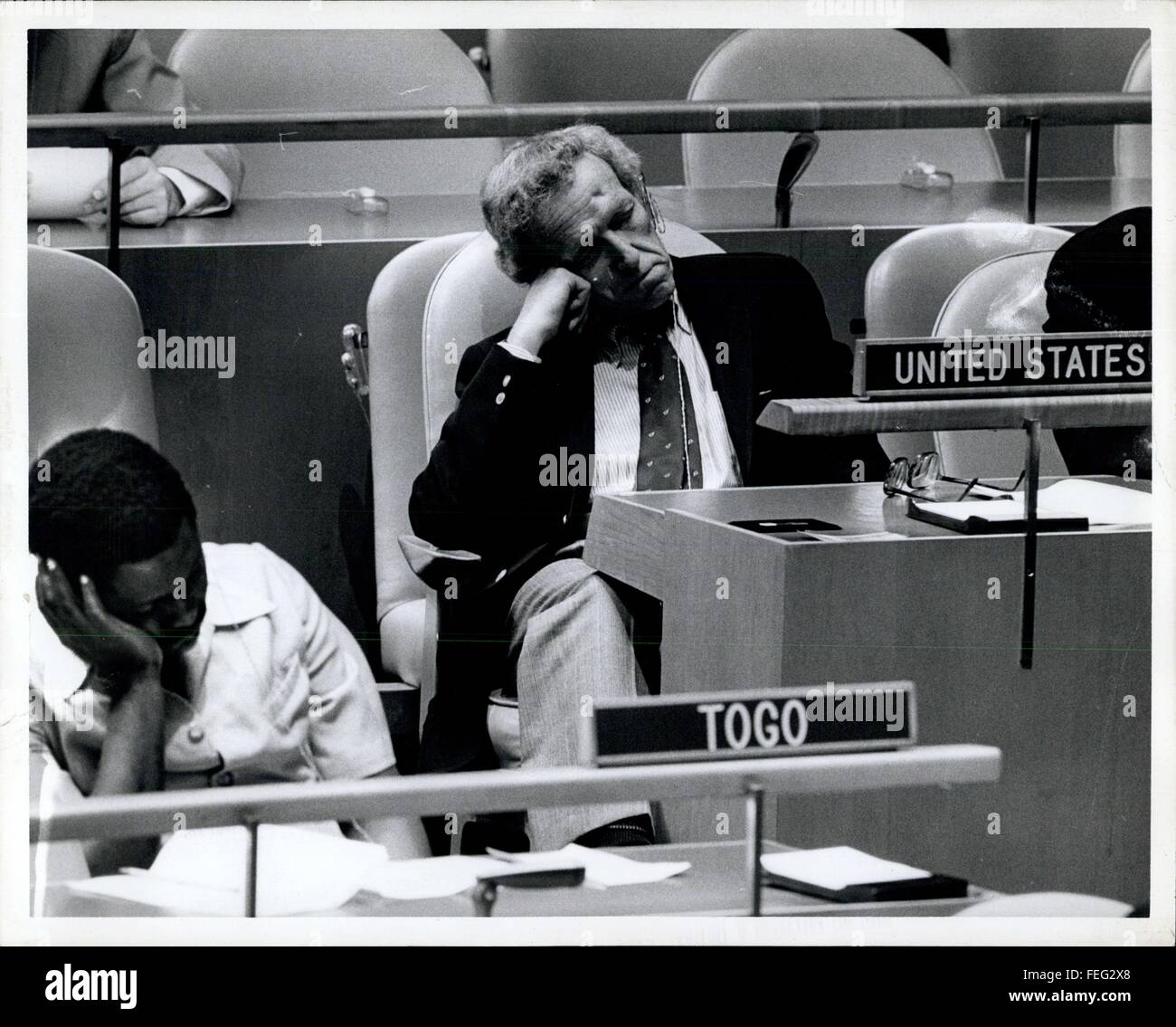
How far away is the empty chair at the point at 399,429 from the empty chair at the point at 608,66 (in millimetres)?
234

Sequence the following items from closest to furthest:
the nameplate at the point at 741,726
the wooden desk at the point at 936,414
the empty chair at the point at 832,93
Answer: the nameplate at the point at 741,726
the wooden desk at the point at 936,414
the empty chair at the point at 832,93

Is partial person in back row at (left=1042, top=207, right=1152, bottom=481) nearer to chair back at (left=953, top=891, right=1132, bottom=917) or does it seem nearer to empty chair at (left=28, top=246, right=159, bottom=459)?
chair back at (left=953, top=891, right=1132, bottom=917)

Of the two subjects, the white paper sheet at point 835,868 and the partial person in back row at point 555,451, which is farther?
the partial person in back row at point 555,451

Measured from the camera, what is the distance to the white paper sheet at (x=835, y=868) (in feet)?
5.96

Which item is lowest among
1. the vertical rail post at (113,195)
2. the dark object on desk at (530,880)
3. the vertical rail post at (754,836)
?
the dark object on desk at (530,880)

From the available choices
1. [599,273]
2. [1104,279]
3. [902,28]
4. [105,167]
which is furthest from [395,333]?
[1104,279]

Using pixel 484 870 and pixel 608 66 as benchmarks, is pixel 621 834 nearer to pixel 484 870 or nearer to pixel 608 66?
pixel 484 870

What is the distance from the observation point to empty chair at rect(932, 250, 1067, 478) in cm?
240

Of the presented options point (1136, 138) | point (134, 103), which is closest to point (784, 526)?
point (1136, 138)

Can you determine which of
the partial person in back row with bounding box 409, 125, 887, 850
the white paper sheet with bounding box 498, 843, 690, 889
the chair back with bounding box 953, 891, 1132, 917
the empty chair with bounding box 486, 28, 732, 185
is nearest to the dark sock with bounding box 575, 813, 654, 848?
the partial person in back row with bounding box 409, 125, 887, 850

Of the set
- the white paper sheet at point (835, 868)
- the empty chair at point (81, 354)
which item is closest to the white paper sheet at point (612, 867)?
the white paper sheet at point (835, 868)

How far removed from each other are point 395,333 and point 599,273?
30cm

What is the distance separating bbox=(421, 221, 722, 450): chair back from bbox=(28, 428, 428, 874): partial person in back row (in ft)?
1.07

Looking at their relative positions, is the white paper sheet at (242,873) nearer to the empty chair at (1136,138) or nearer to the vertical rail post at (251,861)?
the vertical rail post at (251,861)
